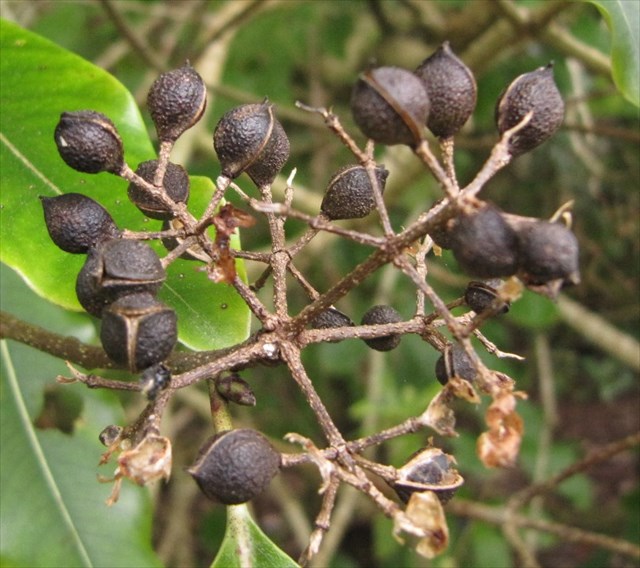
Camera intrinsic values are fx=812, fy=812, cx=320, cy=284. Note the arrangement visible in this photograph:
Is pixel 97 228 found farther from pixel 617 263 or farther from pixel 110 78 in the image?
pixel 617 263

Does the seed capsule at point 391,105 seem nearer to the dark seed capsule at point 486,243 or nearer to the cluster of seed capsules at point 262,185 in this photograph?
the cluster of seed capsules at point 262,185

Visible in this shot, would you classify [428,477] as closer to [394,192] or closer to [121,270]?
[121,270]

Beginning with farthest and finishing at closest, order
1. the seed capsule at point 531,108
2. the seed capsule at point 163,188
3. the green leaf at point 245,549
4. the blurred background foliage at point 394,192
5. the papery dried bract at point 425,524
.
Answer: the blurred background foliage at point 394,192 < the green leaf at point 245,549 < the seed capsule at point 163,188 < the seed capsule at point 531,108 < the papery dried bract at point 425,524

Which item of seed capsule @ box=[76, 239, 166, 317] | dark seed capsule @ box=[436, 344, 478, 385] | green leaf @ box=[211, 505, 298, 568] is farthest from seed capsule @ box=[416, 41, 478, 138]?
green leaf @ box=[211, 505, 298, 568]

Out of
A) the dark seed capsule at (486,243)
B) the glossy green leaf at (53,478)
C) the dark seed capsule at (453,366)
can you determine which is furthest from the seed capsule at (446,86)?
the glossy green leaf at (53,478)

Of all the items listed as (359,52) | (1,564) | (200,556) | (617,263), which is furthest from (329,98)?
(1,564)

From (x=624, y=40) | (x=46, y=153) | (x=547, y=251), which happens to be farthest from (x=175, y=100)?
(x=624, y=40)
